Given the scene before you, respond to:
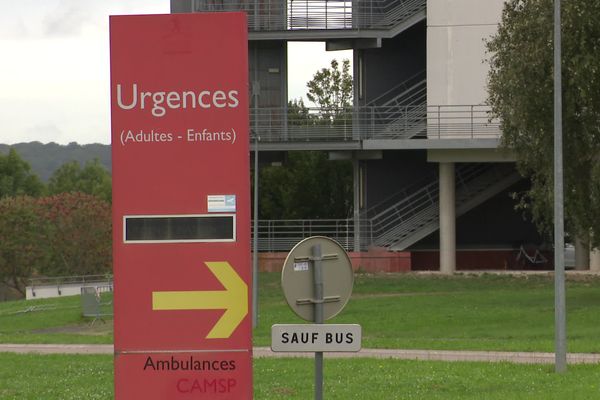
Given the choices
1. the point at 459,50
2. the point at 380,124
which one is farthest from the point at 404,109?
the point at 459,50

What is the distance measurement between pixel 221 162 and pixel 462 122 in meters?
41.8

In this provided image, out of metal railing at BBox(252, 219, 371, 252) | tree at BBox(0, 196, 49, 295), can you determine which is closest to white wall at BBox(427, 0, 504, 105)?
metal railing at BBox(252, 219, 371, 252)

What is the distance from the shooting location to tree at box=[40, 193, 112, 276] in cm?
7956

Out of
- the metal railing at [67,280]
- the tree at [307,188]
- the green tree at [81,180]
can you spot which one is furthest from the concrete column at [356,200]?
the green tree at [81,180]

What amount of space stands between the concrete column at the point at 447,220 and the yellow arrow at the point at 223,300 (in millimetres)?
42691

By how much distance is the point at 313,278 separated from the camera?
10.1 metres

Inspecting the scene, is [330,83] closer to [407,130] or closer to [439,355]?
[407,130]

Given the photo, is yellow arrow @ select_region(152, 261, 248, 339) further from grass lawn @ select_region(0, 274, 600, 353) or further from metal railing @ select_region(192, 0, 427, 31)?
metal railing @ select_region(192, 0, 427, 31)

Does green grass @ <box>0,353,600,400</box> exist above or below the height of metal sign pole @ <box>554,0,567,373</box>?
below

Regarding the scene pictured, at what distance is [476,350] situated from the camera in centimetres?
2416

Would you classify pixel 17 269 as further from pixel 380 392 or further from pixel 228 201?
pixel 228 201

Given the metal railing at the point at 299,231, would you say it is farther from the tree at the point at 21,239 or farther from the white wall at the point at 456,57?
the tree at the point at 21,239

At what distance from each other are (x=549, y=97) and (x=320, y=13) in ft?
69.8

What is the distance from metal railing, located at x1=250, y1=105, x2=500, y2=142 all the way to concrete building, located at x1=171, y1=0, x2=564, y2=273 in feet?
0.17
